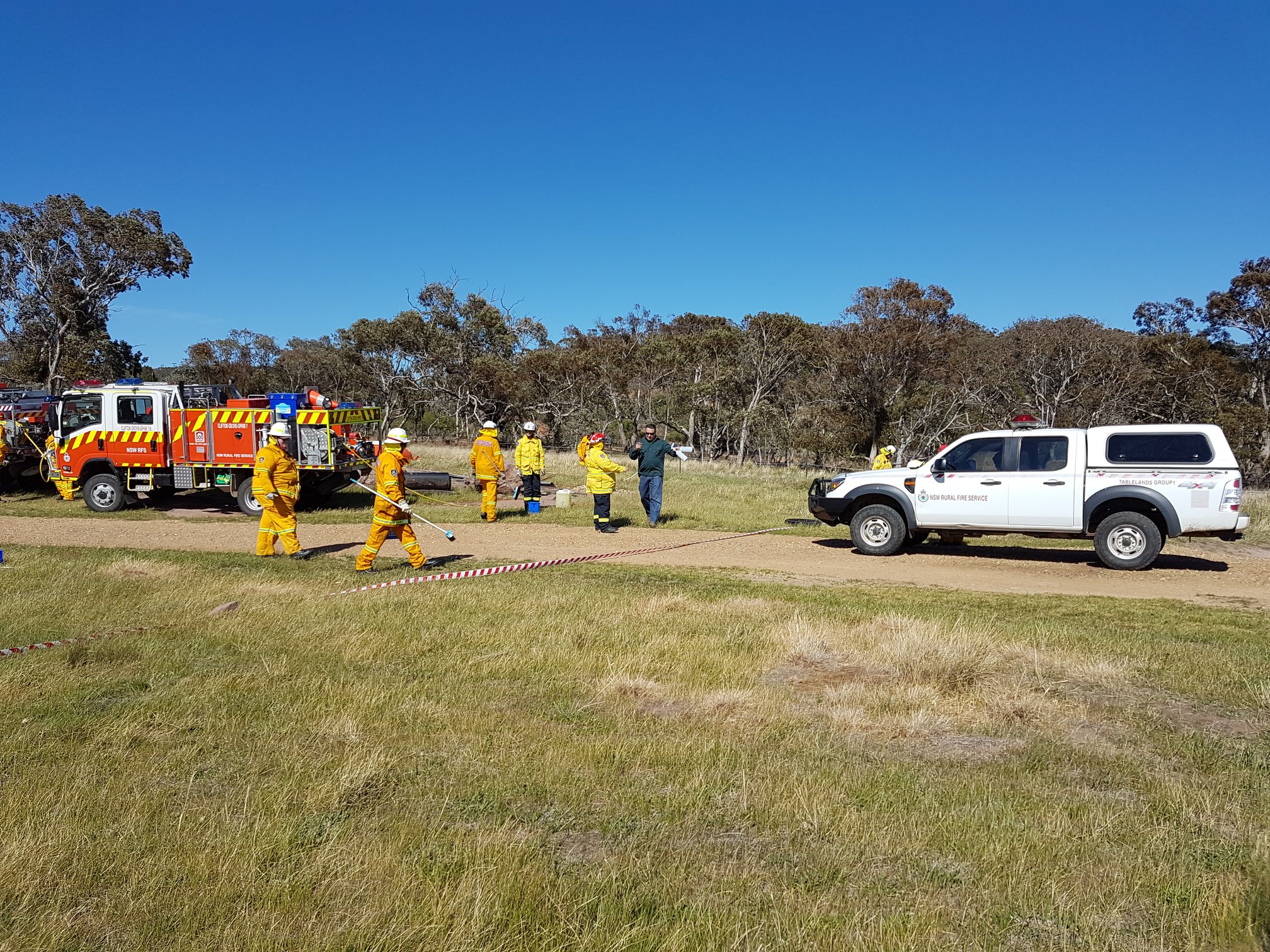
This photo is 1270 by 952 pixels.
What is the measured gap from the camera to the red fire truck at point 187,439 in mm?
16250

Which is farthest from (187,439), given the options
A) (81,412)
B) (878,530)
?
(878,530)

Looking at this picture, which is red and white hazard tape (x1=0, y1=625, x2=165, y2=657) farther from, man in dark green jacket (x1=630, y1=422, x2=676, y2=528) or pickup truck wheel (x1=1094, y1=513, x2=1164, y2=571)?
pickup truck wheel (x1=1094, y1=513, x2=1164, y2=571)

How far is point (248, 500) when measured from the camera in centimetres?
1680

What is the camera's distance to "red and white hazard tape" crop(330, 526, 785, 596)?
996 cm

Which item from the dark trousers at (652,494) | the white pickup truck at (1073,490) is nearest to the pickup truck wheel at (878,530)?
the white pickup truck at (1073,490)

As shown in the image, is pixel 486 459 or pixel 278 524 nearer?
pixel 278 524

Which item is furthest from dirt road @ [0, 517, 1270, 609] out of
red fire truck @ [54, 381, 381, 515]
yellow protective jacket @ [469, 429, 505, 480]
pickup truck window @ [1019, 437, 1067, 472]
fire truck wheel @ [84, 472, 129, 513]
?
pickup truck window @ [1019, 437, 1067, 472]

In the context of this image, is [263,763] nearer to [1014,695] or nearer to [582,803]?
[582,803]

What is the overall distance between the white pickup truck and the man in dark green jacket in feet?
11.8

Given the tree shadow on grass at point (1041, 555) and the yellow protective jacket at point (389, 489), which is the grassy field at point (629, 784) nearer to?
the yellow protective jacket at point (389, 489)

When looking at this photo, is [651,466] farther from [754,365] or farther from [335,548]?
[754,365]

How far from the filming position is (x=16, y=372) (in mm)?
41250

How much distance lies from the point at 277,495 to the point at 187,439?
600cm

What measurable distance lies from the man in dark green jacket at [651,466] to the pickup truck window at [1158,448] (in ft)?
21.9
